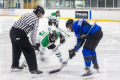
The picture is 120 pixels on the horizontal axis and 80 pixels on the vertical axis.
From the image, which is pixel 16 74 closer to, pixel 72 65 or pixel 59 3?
pixel 72 65

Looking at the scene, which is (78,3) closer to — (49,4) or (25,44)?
(49,4)

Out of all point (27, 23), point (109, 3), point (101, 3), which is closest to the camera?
point (27, 23)

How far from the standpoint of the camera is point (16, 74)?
3018mm

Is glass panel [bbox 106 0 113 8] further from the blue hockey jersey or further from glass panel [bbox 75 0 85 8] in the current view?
the blue hockey jersey

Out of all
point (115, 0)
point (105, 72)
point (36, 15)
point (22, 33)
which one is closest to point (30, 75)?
point (22, 33)

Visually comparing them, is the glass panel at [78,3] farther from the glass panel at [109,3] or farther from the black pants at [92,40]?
the black pants at [92,40]

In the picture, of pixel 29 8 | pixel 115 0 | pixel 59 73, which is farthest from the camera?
pixel 29 8

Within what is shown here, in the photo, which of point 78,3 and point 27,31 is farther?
point 78,3

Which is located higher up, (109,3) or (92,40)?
(109,3)

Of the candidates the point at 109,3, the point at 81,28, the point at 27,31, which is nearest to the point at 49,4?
the point at 109,3

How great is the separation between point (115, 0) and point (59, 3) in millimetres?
4574

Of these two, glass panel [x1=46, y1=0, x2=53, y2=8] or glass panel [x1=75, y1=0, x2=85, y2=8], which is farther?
glass panel [x1=46, y1=0, x2=53, y2=8]

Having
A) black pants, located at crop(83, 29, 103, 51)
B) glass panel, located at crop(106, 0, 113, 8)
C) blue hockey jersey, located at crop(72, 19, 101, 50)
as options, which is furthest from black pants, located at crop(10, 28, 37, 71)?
glass panel, located at crop(106, 0, 113, 8)

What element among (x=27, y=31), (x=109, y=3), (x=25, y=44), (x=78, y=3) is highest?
(x=78, y=3)
